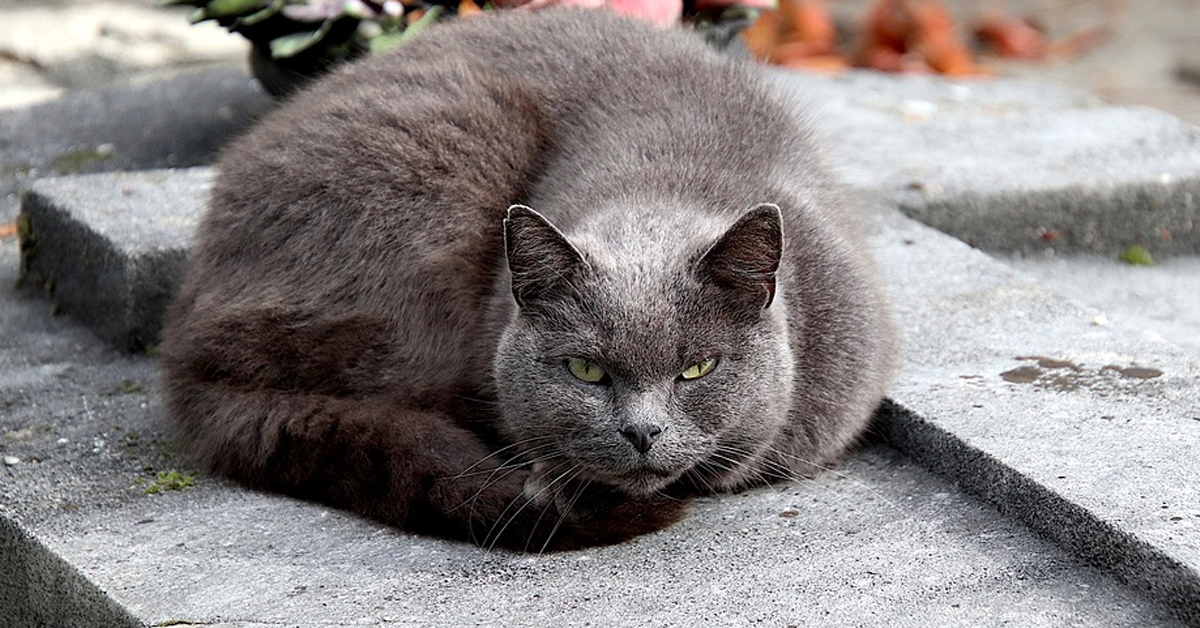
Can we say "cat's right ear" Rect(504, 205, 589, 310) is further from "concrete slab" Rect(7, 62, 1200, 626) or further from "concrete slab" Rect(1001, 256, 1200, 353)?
"concrete slab" Rect(1001, 256, 1200, 353)

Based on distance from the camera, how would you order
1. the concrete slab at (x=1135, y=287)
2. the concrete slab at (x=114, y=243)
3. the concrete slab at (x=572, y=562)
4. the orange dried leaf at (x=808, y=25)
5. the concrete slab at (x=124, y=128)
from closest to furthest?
the concrete slab at (x=572, y=562), the concrete slab at (x=114, y=243), the concrete slab at (x=1135, y=287), the concrete slab at (x=124, y=128), the orange dried leaf at (x=808, y=25)

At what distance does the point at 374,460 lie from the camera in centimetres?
250

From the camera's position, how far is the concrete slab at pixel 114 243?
3.32 m

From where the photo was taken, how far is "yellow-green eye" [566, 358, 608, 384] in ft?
7.76

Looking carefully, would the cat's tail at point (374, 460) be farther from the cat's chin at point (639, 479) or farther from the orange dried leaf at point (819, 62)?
the orange dried leaf at point (819, 62)

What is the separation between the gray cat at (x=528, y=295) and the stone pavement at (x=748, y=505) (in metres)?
0.10

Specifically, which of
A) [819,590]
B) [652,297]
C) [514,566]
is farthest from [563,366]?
[819,590]

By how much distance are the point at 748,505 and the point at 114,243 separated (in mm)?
1620

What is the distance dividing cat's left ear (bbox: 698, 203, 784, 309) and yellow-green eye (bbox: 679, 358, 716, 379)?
116mm

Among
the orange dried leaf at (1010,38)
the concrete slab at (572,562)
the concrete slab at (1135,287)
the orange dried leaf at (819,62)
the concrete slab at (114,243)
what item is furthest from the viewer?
the orange dried leaf at (1010,38)

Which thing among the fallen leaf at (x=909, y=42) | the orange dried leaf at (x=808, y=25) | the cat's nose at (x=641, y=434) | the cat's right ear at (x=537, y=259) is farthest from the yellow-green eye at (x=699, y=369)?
the orange dried leaf at (x=808, y=25)

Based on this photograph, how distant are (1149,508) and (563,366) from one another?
0.95 meters

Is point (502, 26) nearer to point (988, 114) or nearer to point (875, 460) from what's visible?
point (875, 460)

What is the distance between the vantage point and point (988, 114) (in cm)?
469
